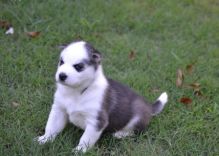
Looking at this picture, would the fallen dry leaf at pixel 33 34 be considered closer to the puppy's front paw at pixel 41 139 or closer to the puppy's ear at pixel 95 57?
the puppy's front paw at pixel 41 139

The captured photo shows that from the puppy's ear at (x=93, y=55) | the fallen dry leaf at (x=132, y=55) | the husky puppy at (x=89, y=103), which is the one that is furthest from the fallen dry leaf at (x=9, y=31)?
the puppy's ear at (x=93, y=55)

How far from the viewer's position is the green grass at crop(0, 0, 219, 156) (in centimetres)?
401

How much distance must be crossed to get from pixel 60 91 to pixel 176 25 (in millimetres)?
3401

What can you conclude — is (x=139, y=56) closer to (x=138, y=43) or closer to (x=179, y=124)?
(x=138, y=43)

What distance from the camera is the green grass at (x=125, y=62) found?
401 centimetres

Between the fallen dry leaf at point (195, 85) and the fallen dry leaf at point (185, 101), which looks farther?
the fallen dry leaf at point (195, 85)

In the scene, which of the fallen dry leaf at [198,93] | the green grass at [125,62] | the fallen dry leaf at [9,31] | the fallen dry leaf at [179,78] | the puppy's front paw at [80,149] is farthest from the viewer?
the fallen dry leaf at [9,31]

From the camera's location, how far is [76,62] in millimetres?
3391

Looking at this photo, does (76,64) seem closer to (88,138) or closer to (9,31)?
(88,138)

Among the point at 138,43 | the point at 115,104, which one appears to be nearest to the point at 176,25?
the point at 138,43

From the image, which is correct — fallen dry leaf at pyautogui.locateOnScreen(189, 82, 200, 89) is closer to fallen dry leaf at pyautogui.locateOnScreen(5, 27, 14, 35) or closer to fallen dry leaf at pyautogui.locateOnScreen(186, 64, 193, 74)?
fallen dry leaf at pyautogui.locateOnScreen(186, 64, 193, 74)

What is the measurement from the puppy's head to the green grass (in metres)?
0.66

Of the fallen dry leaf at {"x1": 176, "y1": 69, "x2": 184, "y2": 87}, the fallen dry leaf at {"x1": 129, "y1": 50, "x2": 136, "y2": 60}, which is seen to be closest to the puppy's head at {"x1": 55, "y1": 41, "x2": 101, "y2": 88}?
the fallen dry leaf at {"x1": 176, "y1": 69, "x2": 184, "y2": 87}

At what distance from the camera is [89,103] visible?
367cm
